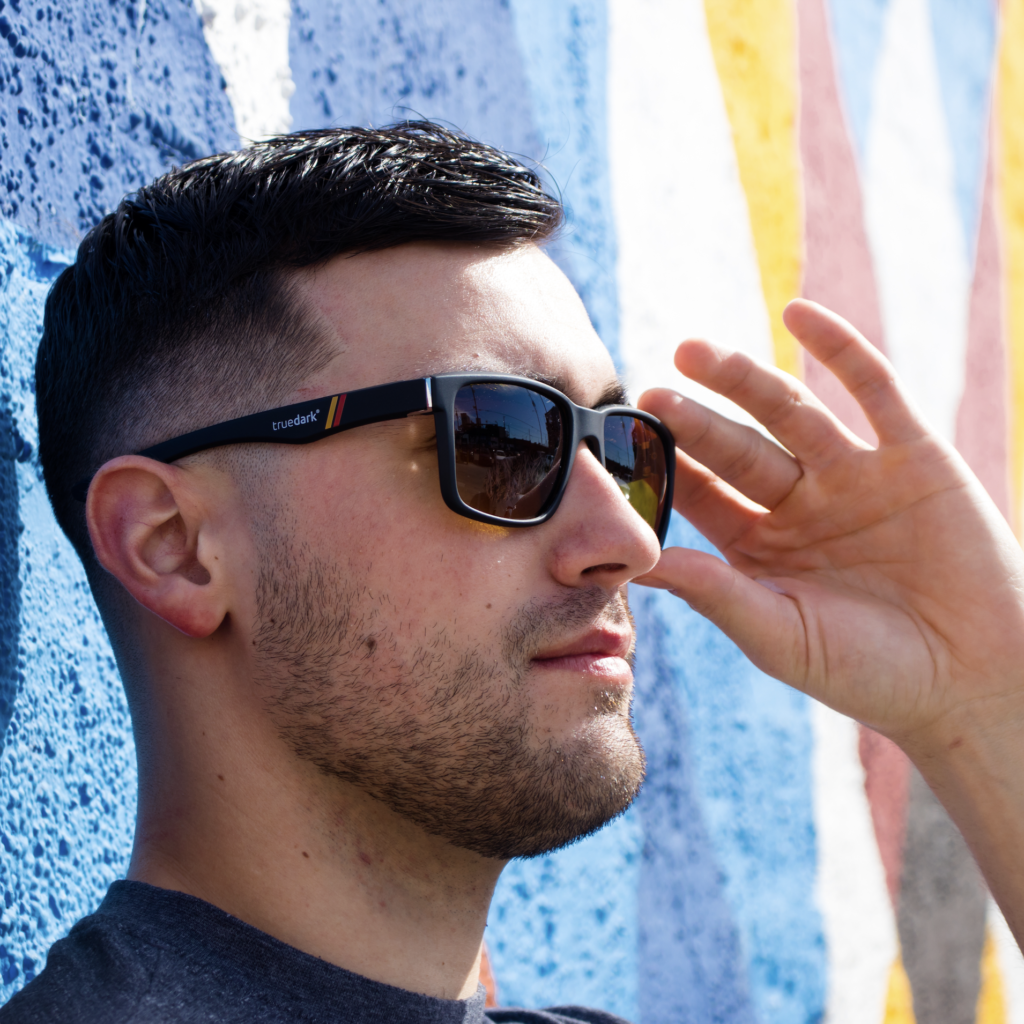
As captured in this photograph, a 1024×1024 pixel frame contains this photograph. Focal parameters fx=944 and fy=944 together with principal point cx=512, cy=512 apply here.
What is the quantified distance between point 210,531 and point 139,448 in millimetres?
158

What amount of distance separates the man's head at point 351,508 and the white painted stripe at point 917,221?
7.56ft

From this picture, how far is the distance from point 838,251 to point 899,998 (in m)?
2.31

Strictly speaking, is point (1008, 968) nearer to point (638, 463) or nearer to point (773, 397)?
point (773, 397)

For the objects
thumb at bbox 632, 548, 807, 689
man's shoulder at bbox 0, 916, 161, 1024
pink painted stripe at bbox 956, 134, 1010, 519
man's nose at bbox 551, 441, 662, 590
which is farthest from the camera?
pink painted stripe at bbox 956, 134, 1010, 519

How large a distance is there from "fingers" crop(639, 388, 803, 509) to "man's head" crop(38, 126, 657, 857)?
357mm

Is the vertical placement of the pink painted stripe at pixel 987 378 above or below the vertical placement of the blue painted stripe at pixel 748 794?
above

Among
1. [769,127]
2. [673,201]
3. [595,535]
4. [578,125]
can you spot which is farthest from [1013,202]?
[595,535]

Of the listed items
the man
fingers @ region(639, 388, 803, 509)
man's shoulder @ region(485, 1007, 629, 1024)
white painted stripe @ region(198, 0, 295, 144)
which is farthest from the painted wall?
fingers @ region(639, 388, 803, 509)

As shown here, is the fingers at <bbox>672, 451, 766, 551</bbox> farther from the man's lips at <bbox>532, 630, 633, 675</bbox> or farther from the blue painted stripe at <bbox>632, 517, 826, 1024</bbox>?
the man's lips at <bbox>532, 630, 633, 675</bbox>

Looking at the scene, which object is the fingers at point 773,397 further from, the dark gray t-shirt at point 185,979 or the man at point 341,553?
the dark gray t-shirt at point 185,979

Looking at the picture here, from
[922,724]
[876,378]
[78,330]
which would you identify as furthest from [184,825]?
[876,378]

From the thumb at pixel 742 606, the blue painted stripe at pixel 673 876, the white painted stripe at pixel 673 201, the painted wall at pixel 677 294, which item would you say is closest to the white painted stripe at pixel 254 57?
the painted wall at pixel 677 294

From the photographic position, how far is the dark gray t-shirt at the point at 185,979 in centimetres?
99

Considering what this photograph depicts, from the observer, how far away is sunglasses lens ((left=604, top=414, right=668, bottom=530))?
142 cm
